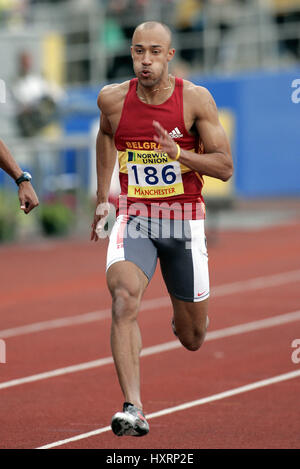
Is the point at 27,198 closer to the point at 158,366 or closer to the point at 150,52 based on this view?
the point at 150,52

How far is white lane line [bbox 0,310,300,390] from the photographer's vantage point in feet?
27.8

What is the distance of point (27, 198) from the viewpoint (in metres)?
6.50

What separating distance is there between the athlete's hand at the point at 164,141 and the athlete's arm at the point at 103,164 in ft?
2.63

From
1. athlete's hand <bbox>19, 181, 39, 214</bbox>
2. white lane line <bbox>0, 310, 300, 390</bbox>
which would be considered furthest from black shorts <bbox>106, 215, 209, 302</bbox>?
white lane line <bbox>0, 310, 300, 390</bbox>

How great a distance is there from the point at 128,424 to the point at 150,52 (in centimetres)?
204

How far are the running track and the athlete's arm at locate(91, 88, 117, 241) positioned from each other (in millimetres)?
1288

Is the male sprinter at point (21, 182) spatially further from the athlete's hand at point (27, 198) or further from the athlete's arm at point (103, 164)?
the athlete's arm at point (103, 164)

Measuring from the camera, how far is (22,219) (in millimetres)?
20938

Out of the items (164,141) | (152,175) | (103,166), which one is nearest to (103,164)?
(103,166)

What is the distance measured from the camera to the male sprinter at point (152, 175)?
5.88 m

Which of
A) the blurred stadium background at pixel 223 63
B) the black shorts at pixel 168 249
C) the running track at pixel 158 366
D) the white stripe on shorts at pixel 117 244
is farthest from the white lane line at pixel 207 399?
the blurred stadium background at pixel 223 63

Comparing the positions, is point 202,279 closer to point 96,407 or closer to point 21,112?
point 96,407

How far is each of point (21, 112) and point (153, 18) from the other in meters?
6.88
